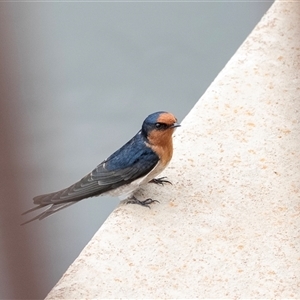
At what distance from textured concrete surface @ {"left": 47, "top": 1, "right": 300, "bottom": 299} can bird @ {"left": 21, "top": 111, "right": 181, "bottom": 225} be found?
7 cm

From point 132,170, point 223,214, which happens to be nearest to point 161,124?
point 132,170

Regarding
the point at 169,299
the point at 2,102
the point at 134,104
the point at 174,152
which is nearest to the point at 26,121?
the point at 2,102

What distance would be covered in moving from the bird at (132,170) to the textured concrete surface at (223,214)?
2.9 inches

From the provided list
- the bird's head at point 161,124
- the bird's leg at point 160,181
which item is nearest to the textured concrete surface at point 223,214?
the bird's leg at point 160,181

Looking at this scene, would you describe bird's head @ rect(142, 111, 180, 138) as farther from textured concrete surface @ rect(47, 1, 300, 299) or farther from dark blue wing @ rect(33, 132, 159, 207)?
textured concrete surface @ rect(47, 1, 300, 299)

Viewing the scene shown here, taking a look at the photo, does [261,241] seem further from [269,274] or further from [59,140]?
[59,140]

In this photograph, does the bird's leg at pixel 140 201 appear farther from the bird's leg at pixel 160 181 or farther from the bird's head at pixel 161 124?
the bird's head at pixel 161 124

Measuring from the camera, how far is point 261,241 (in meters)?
1.54

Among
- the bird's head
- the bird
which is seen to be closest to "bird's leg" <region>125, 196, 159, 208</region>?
the bird

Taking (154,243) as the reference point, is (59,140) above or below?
below

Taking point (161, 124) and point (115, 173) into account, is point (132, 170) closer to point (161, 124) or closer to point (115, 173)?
point (115, 173)

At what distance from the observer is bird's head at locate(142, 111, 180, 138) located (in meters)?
1.75

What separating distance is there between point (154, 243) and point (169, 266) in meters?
0.10

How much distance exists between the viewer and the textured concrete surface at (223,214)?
1407 millimetres
